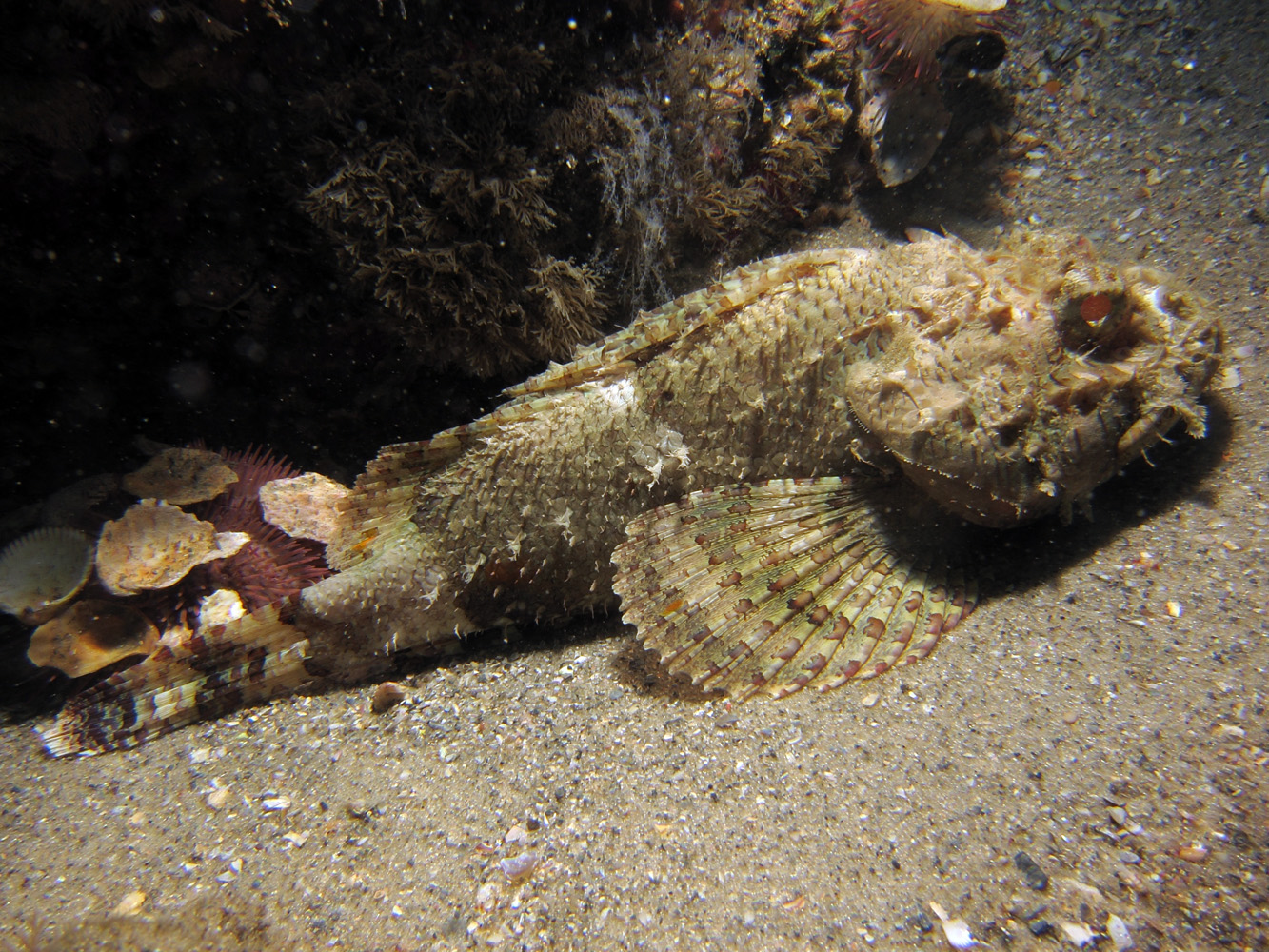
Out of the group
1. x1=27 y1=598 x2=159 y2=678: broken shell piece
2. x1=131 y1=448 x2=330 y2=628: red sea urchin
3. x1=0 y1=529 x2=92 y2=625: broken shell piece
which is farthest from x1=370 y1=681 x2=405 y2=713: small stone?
x1=0 y1=529 x2=92 y2=625: broken shell piece

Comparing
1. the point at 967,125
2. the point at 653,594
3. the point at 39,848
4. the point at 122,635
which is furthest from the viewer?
the point at 967,125

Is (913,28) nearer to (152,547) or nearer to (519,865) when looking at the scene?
(519,865)

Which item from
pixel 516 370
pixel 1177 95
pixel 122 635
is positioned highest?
pixel 1177 95

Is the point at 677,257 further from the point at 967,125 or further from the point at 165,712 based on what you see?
the point at 165,712

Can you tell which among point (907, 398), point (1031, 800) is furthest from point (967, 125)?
point (1031, 800)

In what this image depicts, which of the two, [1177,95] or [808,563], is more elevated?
[1177,95]

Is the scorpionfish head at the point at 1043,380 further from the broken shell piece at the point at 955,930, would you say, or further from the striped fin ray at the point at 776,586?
the broken shell piece at the point at 955,930
